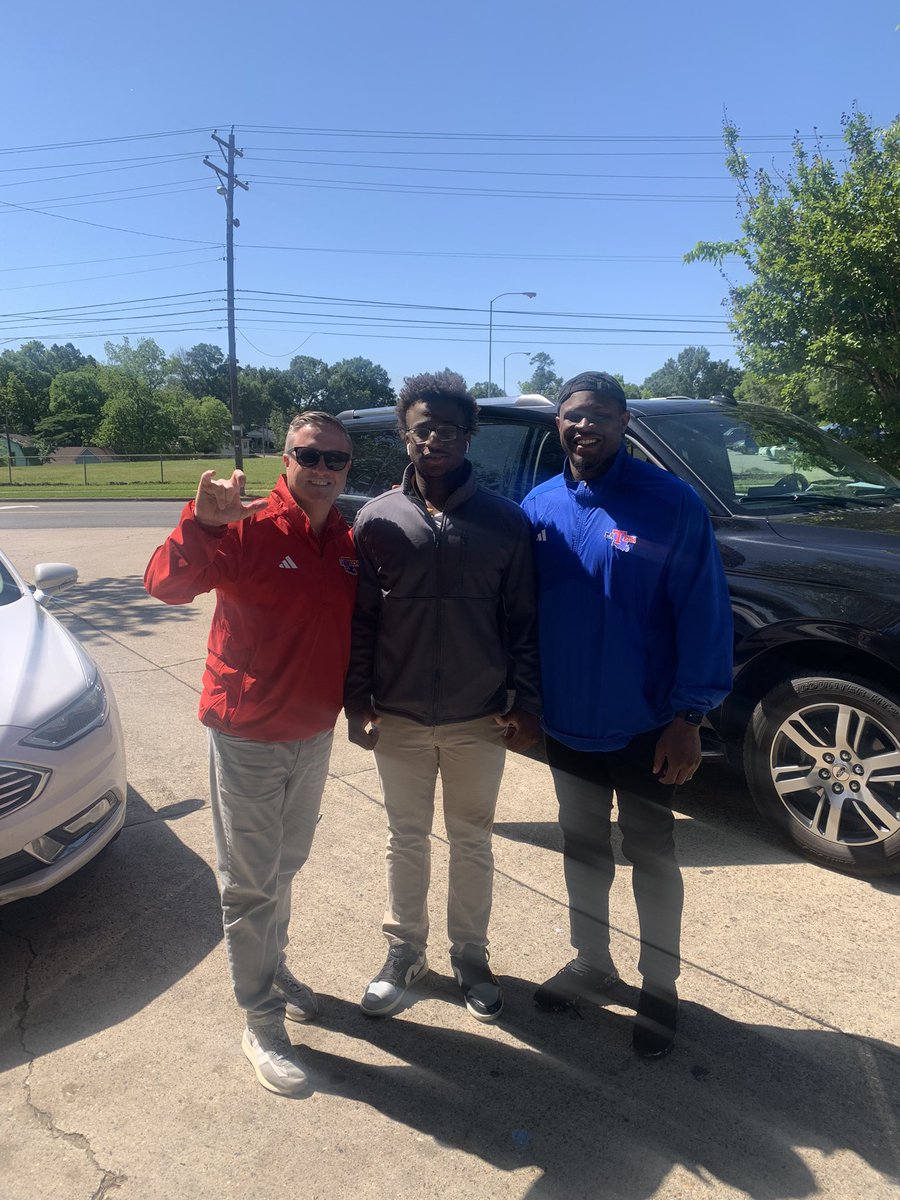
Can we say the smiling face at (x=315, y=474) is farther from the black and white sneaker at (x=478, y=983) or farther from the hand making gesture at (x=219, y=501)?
the black and white sneaker at (x=478, y=983)

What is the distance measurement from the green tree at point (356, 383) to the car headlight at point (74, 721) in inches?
3111

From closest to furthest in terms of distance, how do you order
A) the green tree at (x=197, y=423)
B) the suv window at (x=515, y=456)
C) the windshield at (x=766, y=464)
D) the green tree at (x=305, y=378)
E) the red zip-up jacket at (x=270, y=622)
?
1. the red zip-up jacket at (x=270, y=622)
2. the windshield at (x=766, y=464)
3. the suv window at (x=515, y=456)
4. the green tree at (x=197, y=423)
5. the green tree at (x=305, y=378)

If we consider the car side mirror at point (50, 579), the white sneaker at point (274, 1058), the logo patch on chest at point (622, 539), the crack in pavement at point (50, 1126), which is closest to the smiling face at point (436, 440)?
the logo patch on chest at point (622, 539)

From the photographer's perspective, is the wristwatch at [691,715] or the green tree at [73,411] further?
the green tree at [73,411]

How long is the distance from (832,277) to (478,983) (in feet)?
20.9

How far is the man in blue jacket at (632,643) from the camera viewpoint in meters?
2.26

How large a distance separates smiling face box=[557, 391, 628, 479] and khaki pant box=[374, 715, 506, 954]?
2.69 feet

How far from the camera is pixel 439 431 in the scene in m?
2.33

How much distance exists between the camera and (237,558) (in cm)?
219

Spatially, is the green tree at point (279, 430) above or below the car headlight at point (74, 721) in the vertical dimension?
above

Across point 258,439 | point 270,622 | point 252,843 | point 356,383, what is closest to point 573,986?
point 252,843

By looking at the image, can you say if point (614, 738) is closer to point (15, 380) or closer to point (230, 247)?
point (230, 247)

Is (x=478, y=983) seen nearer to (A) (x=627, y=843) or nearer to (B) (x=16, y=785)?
(A) (x=627, y=843)

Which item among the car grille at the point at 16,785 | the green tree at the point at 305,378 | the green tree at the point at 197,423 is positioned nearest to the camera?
the car grille at the point at 16,785
